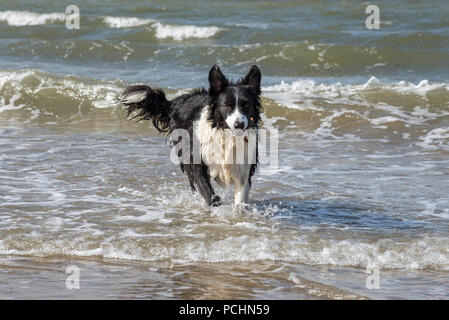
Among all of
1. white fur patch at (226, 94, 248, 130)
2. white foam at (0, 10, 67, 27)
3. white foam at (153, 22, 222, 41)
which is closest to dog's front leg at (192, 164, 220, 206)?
white fur patch at (226, 94, 248, 130)

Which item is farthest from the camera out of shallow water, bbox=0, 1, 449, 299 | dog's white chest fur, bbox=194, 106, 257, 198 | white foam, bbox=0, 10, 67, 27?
white foam, bbox=0, 10, 67, 27

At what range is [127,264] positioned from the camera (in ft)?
19.6

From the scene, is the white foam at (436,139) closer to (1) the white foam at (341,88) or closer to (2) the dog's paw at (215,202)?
(1) the white foam at (341,88)

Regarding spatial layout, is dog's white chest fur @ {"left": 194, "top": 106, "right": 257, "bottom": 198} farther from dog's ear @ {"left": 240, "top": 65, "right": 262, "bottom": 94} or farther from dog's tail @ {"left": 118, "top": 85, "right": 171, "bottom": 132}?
dog's tail @ {"left": 118, "top": 85, "right": 171, "bottom": 132}

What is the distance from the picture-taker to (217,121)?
22.6 feet

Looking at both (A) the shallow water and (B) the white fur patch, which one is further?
(B) the white fur patch

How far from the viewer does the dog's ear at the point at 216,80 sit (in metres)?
6.61

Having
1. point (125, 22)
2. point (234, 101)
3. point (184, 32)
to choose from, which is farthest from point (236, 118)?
point (125, 22)

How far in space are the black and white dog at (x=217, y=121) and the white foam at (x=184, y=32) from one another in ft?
40.9

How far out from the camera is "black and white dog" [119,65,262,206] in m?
6.62

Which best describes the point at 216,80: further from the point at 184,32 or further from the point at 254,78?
the point at 184,32

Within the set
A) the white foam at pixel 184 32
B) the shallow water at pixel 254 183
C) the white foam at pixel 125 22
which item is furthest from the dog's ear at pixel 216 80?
the white foam at pixel 125 22

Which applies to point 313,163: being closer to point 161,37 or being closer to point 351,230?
point 351,230

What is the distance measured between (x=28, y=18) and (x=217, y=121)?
17.4 meters
